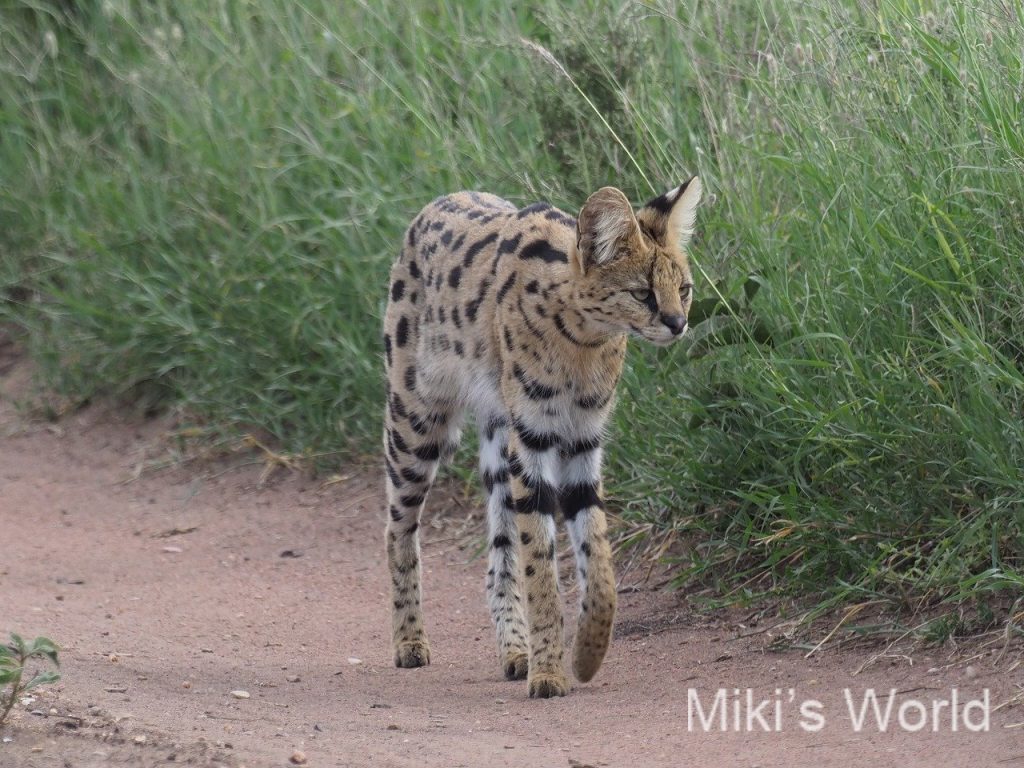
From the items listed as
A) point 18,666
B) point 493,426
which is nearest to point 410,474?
point 493,426

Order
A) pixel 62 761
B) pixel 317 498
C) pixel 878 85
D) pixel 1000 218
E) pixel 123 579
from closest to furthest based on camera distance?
pixel 62 761
pixel 1000 218
pixel 878 85
pixel 123 579
pixel 317 498

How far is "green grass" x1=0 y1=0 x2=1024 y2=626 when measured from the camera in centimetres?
498

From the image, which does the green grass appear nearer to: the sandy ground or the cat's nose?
the sandy ground

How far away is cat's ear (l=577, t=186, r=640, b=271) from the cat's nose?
0.90 feet

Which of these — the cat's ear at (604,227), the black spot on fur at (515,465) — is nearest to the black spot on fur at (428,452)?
the black spot on fur at (515,465)

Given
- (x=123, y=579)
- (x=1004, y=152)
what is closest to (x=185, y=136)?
(x=123, y=579)

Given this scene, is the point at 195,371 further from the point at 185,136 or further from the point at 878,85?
the point at 878,85

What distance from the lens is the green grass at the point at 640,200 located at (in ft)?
16.3

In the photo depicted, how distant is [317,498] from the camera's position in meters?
7.61

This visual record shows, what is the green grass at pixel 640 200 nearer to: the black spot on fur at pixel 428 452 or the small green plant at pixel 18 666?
the black spot on fur at pixel 428 452

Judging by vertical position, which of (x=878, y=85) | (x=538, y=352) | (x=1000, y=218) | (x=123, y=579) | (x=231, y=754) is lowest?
(x=123, y=579)

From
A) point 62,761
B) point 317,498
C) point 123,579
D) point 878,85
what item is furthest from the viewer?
point 317,498

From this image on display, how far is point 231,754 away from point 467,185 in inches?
153

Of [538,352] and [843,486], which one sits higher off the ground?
[538,352]
